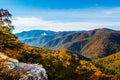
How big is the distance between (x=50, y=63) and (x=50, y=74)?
205cm

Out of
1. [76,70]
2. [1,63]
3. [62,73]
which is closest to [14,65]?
[1,63]

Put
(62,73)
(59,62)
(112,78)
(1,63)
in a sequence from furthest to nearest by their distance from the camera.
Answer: (112,78) < (59,62) < (62,73) < (1,63)

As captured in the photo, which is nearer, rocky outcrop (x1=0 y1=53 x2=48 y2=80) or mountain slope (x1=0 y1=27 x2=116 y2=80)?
rocky outcrop (x1=0 y1=53 x2=48 y2=80)

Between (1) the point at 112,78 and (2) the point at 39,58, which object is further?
(1) the point at 112,78

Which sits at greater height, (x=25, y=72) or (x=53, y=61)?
(x=25, y=72)

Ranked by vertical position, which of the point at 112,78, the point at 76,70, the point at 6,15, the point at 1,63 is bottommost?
the point at 112,78

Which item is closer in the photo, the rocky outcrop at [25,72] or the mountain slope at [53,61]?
the rocky outcrop at [25,72]

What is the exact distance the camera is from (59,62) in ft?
80.8

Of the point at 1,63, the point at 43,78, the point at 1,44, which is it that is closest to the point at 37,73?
the point at 43,78

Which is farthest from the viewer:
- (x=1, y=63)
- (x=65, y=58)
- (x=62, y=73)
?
(x=65, y=58)

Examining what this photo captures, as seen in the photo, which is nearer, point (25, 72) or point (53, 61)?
point (25, 72)

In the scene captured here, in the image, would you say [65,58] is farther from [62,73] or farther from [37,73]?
[37,73]

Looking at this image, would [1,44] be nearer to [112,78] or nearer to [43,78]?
[43,78]

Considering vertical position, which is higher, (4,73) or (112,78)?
(4,73)
